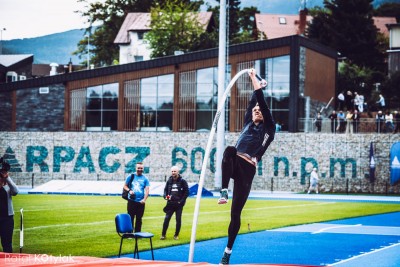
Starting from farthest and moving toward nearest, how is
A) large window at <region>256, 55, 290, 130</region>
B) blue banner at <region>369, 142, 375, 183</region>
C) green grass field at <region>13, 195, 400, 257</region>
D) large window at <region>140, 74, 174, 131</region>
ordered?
large window at <region>140, 74, 174, 131</region>, large window at <region>256, 55, 290, 130</region>, blue banner at <region>369, 142, 375, 183</region>, green grass field at <region>13, 195, 400, 257</region>

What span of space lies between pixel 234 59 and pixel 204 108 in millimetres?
4069

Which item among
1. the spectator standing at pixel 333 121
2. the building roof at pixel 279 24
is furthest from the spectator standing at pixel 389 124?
the building roof at pixel 279 24

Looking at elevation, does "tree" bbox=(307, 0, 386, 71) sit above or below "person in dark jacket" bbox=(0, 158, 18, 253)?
above

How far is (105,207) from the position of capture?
132 feet

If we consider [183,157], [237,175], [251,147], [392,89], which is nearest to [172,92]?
[183,157]

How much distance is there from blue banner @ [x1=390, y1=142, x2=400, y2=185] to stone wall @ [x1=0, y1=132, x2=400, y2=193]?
1.53ft

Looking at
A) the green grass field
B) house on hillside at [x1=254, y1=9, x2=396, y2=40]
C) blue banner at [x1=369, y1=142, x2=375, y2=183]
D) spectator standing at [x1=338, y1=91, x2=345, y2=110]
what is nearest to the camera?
the green grass field

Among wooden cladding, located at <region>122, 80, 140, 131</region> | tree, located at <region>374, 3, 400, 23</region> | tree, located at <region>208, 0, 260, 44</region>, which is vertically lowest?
wooden cladding, located at <region>122, 80, 140, 131</region>

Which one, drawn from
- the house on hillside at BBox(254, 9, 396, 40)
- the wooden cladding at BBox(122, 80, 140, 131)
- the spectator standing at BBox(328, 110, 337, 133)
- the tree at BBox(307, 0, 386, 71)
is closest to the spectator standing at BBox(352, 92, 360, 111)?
the spectator standing at BBox(328, 110, 337, 133)

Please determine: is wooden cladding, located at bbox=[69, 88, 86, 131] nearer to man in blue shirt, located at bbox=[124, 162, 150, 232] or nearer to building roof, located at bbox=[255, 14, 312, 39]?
man in blue shirt, located at bbox=[124, 162, 150, 232]

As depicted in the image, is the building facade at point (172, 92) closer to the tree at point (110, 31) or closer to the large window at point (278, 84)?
the large window at point (278, 84)

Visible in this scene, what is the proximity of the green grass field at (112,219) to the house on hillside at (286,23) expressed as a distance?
223 ft

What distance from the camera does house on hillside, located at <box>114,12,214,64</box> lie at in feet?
331

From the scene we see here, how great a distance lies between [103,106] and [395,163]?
21.5 metres
